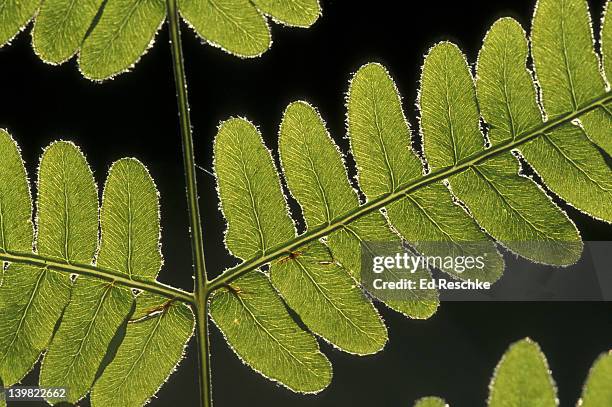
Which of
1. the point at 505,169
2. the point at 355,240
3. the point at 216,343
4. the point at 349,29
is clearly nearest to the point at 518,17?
the point at 349,29

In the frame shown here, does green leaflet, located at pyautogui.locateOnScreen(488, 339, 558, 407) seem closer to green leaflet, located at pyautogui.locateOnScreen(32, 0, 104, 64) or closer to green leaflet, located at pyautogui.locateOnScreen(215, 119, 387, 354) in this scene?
green leaflet, located at pyautogui.locateOnScreen(215, 119, 387, 354)

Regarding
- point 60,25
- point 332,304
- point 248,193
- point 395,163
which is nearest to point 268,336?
point 332,304

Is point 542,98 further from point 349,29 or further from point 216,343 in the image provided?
point 216,343

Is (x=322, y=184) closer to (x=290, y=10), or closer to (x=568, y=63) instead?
(x=290, y=10)

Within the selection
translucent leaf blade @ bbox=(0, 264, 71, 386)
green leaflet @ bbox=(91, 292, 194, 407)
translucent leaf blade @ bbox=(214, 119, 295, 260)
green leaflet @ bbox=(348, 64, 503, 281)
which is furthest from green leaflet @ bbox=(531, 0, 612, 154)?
translucent leaf blade @ bbox=(0, 264, 71, 386)

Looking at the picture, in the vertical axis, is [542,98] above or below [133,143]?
below
